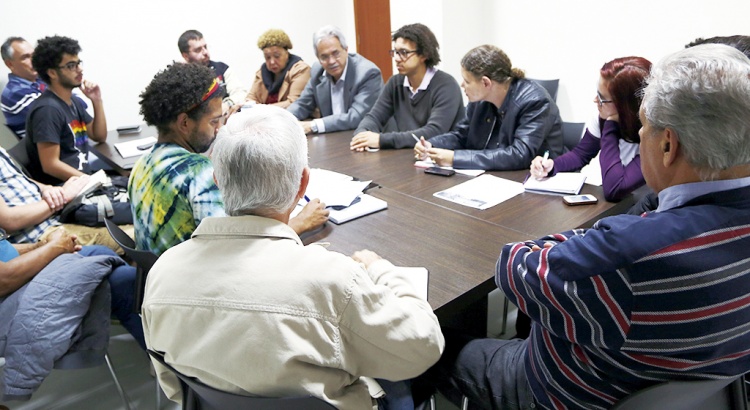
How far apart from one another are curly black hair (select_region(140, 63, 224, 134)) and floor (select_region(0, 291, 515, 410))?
1.14m

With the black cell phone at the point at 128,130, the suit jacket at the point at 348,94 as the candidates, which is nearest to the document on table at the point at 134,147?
the black cell phone at the point at 128,130

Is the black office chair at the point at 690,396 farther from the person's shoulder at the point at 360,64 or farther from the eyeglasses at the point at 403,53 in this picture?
the person's shoulder at the point at 360,64

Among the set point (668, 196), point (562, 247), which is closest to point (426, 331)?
point (562, 247)

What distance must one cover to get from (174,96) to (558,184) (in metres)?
1.48

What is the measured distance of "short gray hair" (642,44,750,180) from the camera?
91 centimetres

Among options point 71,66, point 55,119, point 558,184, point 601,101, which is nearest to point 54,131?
point 55,119

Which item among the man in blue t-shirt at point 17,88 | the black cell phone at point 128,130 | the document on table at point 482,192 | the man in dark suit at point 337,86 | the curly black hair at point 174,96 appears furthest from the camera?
the man in blue t-shirt at point 17,88

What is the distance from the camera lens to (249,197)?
1.08 metres

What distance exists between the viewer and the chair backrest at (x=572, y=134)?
3076 millimetres

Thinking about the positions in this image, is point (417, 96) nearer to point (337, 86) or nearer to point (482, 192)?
point (337, 86)

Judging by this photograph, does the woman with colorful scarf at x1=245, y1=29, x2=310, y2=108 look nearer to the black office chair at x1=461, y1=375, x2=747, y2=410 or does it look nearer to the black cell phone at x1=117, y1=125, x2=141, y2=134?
the black cell phone at x1=117, y1=125, x2=141, y2=134

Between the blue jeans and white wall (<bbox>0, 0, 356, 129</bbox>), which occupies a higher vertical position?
white wall (<bbox>0, 0, 356, 129</bbox>)

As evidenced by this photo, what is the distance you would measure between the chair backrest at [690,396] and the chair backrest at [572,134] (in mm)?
2260

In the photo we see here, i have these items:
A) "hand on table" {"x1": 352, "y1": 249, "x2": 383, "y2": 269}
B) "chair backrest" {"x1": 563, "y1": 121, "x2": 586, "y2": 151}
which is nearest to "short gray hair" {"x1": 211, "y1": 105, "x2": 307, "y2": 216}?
"hand on table" {"x1": 352, "y1": 249, "x2": 383, "y2": 269}
